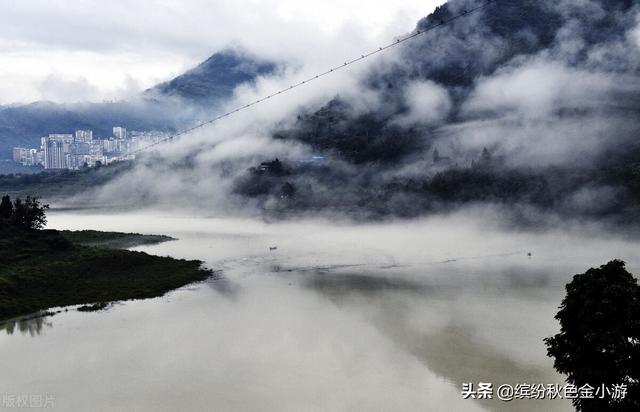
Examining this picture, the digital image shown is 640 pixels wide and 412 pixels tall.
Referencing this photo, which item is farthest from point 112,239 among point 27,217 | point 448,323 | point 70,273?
point 448,323

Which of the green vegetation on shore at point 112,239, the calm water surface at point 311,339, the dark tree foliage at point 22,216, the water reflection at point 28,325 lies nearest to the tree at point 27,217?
the dark tree foliage at point 22,216

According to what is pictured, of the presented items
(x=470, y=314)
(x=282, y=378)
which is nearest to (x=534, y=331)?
(x=470, y=314)

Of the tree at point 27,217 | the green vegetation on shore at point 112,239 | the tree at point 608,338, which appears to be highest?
the tree at point 27,217

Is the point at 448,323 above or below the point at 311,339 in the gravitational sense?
above

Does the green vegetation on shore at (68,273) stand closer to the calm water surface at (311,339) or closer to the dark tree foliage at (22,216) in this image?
the dark tree foliage at (22,216)

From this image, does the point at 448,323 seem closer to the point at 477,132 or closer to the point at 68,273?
the point at 68,273

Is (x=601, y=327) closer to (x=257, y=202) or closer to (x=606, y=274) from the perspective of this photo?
(x=606, y=274)
